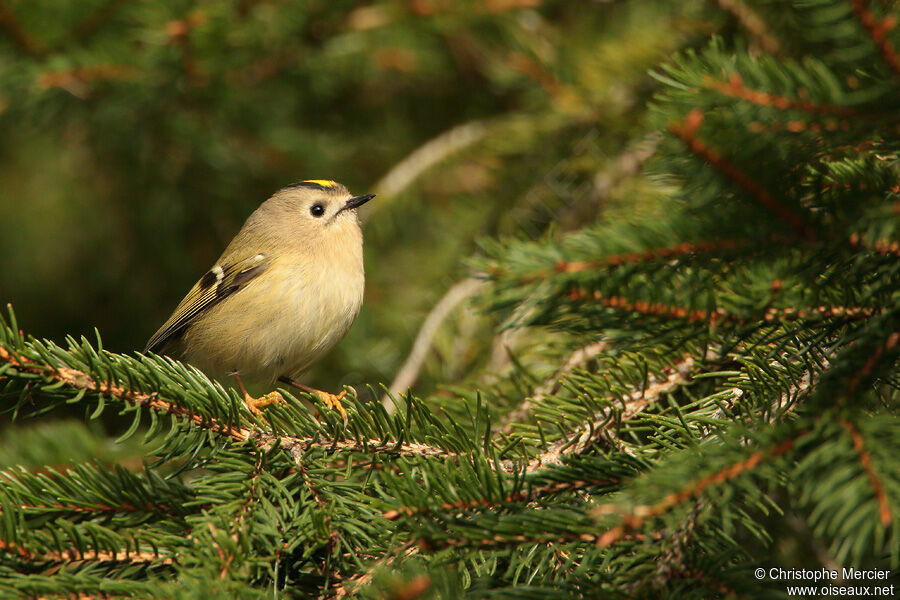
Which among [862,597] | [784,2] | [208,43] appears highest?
[208,43]

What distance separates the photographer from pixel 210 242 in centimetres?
323

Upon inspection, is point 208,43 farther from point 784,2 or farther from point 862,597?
point 862,597

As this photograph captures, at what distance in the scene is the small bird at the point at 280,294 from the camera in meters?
2.27

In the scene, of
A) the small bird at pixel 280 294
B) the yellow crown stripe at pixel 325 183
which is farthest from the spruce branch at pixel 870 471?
the yellow crown stripe at pixel 325 183

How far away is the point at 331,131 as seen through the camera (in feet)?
10.1

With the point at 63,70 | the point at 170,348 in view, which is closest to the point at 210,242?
the point at 170,348

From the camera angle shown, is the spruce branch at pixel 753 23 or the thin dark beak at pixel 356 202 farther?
the thin dark beak at pixel 356 202

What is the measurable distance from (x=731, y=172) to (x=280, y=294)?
5.22 feet

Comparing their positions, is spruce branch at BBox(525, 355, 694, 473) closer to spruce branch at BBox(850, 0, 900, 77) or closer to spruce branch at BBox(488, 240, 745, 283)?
spruce branch at BBox(488, 240, 745, 283)

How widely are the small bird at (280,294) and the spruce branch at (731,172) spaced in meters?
1.26

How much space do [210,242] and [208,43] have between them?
1.21 m

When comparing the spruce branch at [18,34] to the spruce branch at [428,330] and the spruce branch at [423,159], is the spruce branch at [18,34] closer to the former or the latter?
the spruce branch at [423,159]

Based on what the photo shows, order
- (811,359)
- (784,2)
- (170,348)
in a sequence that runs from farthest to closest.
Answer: (170,348) → (784,2) → (811,359)

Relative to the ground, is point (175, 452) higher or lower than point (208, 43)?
lower
